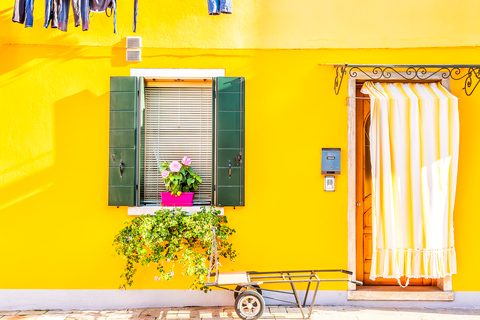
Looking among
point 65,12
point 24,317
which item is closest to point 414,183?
point 65,12

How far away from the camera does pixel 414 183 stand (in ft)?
15.2

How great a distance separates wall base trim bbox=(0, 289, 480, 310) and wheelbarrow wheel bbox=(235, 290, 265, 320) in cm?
67

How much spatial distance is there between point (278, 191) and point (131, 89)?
219 centimetres

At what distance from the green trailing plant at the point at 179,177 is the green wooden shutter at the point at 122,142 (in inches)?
15.3

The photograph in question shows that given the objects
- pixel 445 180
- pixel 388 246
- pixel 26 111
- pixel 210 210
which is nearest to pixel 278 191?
pixel 210 210

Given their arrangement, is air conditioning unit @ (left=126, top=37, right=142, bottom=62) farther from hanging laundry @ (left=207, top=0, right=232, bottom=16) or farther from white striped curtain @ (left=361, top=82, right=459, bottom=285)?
white striped curtain @ (left=361, top=82, right=459, bottom=285)

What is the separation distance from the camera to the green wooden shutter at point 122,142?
469 centimetres

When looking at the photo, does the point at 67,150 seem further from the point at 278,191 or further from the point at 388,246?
the point at 388,246

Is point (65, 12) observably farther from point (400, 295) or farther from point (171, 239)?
point (400, 295)

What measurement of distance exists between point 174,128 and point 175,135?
0.09 m

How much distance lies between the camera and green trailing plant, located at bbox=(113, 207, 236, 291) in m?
4.30

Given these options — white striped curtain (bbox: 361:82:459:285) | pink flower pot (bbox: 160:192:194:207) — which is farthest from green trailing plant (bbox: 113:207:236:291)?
white striped curtain (bbox: 361:82:459:285)

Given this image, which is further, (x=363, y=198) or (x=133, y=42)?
(x=363, y=198)

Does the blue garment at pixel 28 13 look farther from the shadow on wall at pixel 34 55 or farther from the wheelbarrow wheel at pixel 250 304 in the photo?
the wheelbarrow wheel at pixel 250 304
